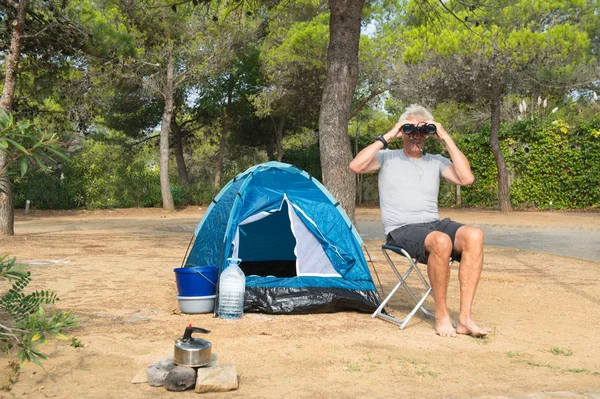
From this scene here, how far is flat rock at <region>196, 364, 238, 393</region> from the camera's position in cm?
335

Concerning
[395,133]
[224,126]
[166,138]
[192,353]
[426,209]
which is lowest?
[192,353]

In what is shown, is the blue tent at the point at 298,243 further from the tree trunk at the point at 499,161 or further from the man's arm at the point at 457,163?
the tree trunk at the point at 499,161

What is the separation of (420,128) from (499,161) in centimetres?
1505

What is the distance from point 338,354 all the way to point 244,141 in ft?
81.1

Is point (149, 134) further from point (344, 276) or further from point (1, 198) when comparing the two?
point (344, 276)

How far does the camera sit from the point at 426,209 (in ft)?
16.8

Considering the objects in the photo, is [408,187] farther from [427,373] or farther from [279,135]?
[279,135]

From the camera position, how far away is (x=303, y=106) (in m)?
23.7

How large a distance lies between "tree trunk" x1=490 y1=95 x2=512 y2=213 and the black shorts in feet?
48.9

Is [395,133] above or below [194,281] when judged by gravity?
above

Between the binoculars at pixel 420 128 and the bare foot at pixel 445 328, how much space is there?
1469mm

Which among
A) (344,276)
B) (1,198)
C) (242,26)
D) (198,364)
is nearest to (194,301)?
(344,276)

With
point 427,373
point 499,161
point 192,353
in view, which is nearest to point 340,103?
point 427,373

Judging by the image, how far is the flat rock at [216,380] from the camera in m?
3.35
